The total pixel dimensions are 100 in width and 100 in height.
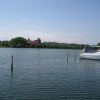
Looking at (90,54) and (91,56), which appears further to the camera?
(90,54)

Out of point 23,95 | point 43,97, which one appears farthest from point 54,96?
point 23,95

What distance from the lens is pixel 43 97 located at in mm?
20469

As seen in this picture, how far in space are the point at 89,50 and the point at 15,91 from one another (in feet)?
184

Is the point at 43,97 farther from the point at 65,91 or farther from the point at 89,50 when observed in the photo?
the point at 89,50

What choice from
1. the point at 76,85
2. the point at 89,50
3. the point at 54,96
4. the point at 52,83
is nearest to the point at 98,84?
the point at 76,85

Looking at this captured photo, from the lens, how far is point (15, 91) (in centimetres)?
2252

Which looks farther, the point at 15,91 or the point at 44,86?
the point at 44,86

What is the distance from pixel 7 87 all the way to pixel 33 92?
356cm

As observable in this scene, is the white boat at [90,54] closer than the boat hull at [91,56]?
No

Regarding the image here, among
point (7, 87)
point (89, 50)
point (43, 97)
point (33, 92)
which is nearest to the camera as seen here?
point (43, 97)

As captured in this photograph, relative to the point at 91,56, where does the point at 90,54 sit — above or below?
above

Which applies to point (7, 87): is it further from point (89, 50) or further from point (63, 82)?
point (89, 50)

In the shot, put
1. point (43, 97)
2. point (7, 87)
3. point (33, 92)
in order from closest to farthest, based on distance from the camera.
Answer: point (43, 97)
point (33, 92)
point (7, 87)

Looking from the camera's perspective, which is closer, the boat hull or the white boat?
the boat hull
